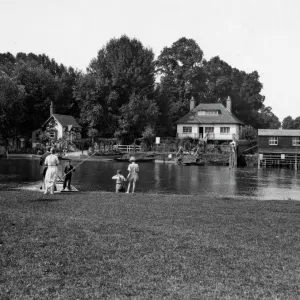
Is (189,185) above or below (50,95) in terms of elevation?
below

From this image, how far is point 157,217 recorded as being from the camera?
15.3 metres

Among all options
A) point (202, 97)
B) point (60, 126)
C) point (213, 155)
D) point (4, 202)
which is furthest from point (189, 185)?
point (202, 97)

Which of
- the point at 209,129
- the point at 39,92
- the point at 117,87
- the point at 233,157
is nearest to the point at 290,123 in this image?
the point at 209,129

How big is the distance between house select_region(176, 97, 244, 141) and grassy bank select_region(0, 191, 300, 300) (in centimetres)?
7270

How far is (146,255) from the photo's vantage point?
33.2 ft

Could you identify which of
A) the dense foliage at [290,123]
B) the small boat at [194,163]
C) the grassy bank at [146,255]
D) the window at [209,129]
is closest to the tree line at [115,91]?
the window at [209,129]

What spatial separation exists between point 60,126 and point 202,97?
132 ft

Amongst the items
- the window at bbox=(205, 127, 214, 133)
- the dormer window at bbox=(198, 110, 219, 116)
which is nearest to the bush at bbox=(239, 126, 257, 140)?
the window at bbox=(205, 127, 214, 133)

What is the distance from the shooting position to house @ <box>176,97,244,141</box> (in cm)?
8800

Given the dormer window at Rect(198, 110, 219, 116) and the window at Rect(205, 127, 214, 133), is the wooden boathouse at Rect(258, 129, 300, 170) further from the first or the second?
the dormer window at Rect(198, 110, 219, 116)

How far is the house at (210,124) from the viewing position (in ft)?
289

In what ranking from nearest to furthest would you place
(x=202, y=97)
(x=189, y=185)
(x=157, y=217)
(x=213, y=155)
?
(x=157, y=217), (x=189, y=185), (x=213, y=155), (x=202, y=97)

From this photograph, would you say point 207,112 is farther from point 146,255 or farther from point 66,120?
point 146,255

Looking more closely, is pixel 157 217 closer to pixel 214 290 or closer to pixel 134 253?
pixel 134 253
